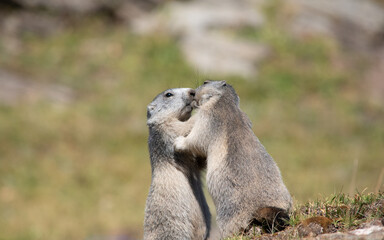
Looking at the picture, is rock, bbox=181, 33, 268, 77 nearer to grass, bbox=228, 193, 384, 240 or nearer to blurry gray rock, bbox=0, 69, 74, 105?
blurry gray rock, bbox=0, 69, 74, 105

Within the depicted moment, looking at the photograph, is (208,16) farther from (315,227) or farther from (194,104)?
(315,227)

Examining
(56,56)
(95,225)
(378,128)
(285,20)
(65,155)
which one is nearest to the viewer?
(95,225)

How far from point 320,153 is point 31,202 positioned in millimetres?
9809

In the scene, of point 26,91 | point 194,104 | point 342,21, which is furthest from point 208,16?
point 194,104

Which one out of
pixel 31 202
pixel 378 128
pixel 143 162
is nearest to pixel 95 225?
pixel 31 202

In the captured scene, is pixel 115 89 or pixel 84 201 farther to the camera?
pixel 115 89

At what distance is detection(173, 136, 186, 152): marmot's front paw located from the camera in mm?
7070

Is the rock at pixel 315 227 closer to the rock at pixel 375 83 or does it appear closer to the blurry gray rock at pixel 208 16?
the rock at pixel 375 83

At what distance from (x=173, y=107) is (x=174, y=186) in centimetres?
126

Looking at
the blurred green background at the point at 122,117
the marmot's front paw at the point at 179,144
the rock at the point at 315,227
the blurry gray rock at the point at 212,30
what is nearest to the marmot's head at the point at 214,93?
the marmot's front paw at the point at 179,144

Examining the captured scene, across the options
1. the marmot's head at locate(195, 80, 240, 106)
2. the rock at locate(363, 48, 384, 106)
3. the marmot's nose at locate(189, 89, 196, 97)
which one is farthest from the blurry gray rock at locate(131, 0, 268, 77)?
the marmot's head at locate(195, 80, 240, 106)

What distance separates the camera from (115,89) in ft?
66.3

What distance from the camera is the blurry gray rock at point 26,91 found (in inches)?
741

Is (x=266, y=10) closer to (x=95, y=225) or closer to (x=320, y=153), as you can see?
(x=320, y=153)
